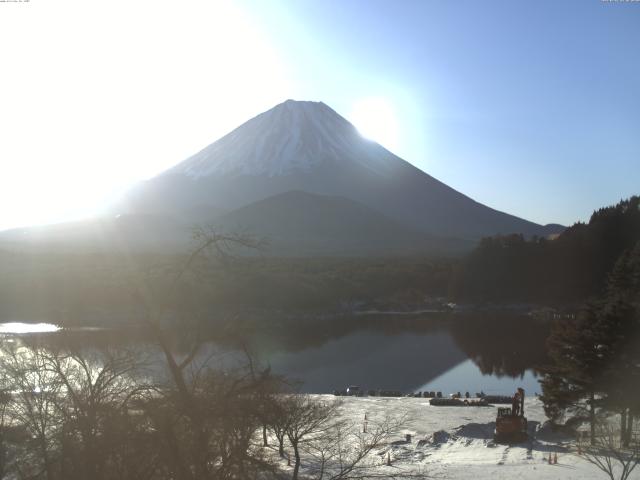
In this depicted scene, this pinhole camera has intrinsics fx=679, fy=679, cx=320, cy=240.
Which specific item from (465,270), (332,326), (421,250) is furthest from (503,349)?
(421,250)

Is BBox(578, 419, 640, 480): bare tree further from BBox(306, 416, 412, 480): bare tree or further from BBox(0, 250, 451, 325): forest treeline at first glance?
BBox(0, 250, 451, 325): forest treeline

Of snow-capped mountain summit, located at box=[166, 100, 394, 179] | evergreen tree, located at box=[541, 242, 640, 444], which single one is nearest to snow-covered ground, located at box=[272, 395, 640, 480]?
evergreen tree, located at box=[541, 242, 640, 444]

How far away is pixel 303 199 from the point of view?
117438 mm

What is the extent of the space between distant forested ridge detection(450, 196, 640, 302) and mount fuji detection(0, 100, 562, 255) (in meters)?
38.9

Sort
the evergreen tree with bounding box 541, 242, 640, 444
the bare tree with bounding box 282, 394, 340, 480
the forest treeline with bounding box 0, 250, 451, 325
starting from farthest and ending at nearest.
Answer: the forest treeline with bounding box 0, 250, 451, 325
the evergreen tree with bounding box 541, 242, 640, 444
the bare tree with bounding box 282, 394, 340, 480

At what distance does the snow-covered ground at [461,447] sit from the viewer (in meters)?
10.9

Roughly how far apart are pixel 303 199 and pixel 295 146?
66.4ft

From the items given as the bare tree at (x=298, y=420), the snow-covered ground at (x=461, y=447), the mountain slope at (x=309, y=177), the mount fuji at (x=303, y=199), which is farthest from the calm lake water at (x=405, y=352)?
the mountain slope at (x=309, y=177)

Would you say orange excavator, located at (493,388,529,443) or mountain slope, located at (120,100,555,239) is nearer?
orange excavator, located at (493,388,529,443)

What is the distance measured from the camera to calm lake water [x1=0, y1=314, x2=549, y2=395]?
24.2 metres

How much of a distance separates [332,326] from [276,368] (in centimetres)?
1524

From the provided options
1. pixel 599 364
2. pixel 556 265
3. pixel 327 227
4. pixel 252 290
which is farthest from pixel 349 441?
pixel 327 227

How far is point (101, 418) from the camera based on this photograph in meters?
4.78

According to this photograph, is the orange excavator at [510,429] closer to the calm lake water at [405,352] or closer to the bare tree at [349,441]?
the bare tree at [349,441]
